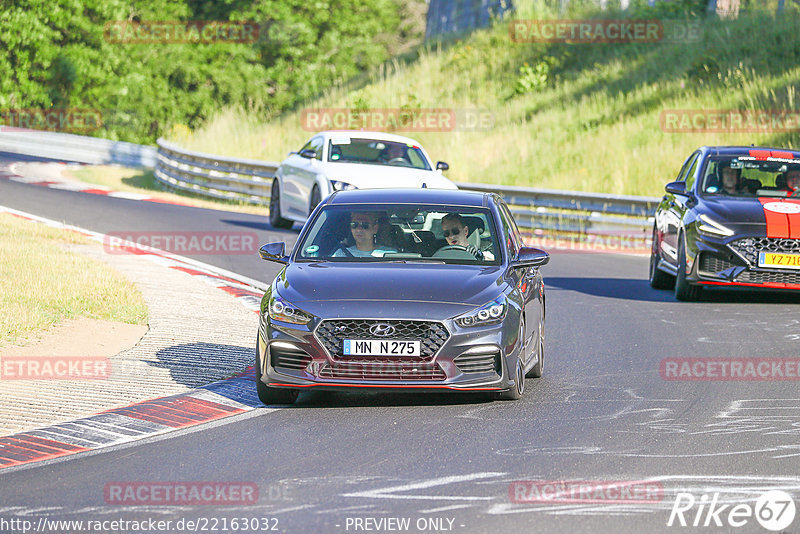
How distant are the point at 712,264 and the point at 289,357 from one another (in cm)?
730

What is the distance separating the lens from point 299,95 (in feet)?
196

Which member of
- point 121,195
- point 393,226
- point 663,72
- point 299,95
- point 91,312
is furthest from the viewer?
point 299,95

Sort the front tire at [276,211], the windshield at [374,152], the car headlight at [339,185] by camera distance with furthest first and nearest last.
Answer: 1. the front tire at [276,211]
2. the windshield at [374,152]
3. the car headlight at [339,185]

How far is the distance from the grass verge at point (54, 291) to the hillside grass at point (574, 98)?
14.7 metres

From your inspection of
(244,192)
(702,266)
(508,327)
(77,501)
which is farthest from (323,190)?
(77,501)

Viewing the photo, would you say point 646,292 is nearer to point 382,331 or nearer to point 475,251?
point 475,251

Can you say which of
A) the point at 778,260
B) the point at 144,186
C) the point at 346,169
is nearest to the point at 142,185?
the point at 144,186

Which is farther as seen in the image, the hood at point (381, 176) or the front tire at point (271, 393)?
the hood at point (381, 176)

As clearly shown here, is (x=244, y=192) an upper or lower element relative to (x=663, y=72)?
lower

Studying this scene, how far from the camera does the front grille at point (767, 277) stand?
1499cm

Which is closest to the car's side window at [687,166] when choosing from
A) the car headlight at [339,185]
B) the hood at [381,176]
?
the hood at [381,176]

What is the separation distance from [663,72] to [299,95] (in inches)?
1021

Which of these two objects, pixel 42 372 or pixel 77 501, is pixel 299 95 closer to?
pixel 42 372

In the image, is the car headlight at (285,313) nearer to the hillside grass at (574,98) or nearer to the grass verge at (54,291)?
the grass verge at (54,291)
